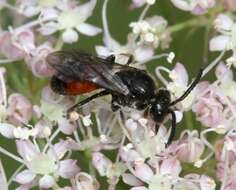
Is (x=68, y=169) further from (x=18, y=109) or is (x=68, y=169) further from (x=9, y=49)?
(x=9, y=49)

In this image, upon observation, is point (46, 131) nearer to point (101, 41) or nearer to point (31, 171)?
point (31, 171)

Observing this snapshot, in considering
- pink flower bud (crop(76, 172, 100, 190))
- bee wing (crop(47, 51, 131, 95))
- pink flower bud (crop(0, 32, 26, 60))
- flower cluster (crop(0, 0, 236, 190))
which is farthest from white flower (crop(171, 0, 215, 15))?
pink flower bud (crop(76, 172, 100, 190))

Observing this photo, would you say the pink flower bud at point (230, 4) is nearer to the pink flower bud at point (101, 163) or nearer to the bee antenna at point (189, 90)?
the bee antenna at point (189, 90)

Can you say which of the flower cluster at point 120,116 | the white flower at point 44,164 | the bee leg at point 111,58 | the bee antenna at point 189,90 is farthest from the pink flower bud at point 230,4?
the white flower at point 44,164

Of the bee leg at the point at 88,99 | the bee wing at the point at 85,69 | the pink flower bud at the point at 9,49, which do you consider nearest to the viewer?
the bee wing at the point at 85,69

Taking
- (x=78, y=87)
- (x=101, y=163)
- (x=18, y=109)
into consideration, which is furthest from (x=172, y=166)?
(x=18, y=109)
